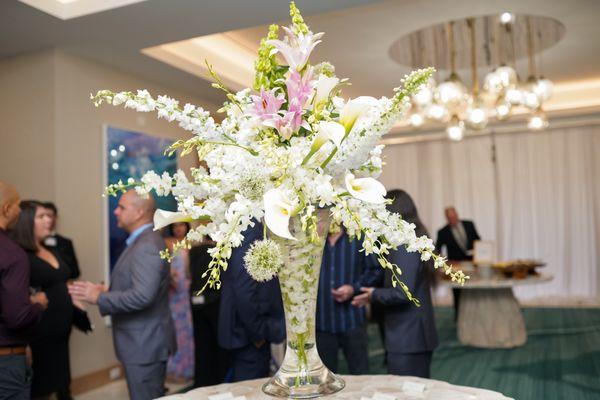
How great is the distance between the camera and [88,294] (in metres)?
2.89

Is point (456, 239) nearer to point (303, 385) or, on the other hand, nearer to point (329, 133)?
point (303, 385)

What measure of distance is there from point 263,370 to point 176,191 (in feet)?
6.79

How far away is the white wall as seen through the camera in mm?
4859

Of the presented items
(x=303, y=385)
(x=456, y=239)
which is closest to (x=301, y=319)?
(x=303, y=385)

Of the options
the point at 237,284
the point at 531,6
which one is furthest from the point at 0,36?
the point at 531,6

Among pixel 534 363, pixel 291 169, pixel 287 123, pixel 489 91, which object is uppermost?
pixel 489 91

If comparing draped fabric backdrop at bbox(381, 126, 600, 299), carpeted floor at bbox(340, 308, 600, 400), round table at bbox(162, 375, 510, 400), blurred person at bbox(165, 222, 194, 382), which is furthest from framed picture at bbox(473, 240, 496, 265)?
round table at bbox(162, 375, 510, 400)

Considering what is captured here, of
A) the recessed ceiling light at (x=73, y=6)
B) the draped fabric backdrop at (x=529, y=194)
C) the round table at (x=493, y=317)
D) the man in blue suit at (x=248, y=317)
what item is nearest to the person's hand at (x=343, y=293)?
the man in blue suit at (x=248, y=317)

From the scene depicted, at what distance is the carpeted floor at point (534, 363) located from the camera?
429cm

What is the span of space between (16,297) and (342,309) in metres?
1.72

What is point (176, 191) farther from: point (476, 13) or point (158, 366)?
point (476, 13)

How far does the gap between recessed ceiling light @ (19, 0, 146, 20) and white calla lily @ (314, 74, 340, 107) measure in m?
2.98

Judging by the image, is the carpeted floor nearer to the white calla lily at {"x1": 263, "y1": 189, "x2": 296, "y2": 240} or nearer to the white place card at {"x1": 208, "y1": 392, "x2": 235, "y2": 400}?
the white place card at {"x1": 208, "y1": 392, "x2": 235, "y2": 400}

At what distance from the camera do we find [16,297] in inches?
100
